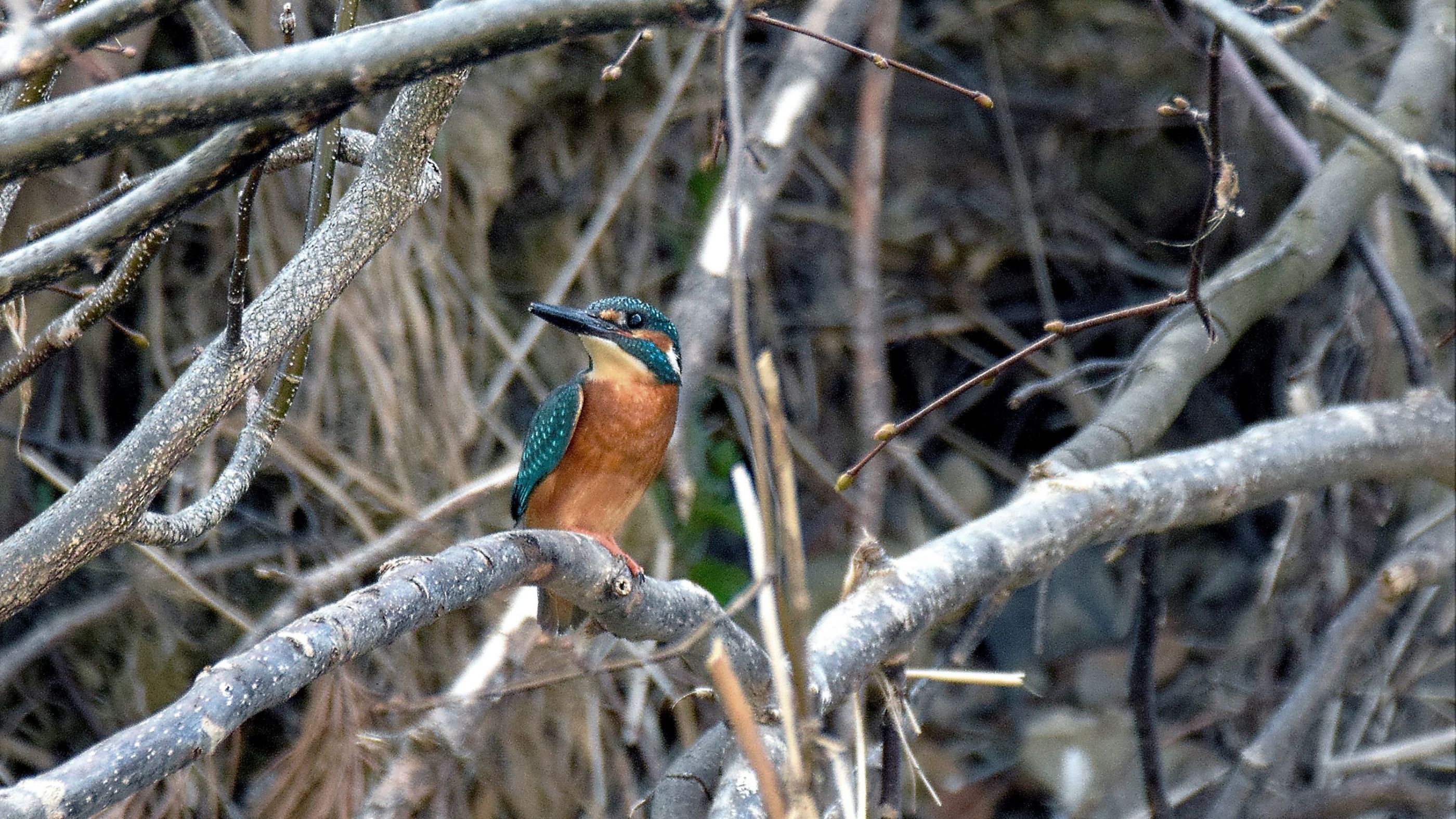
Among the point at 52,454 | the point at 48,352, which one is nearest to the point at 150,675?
the point at 52,454

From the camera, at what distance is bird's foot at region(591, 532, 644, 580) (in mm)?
2304

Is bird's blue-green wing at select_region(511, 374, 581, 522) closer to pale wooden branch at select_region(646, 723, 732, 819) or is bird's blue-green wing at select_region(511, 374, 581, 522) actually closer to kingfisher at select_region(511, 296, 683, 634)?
kingfisher at select_region(511, 296, 683, 634)

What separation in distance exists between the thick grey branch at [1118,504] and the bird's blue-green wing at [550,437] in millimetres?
935

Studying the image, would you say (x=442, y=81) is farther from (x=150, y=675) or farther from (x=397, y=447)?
(x=150, y=675)

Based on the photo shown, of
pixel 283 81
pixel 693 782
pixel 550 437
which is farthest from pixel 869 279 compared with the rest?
pixel 283 81

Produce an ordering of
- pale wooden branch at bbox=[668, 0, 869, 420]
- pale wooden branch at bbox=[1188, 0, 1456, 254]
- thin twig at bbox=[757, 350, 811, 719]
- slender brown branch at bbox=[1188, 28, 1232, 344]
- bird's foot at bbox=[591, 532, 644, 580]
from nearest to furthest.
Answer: thin twig at bbox=[757, 350, 811, 719], slender brown branch at bbox=[1188, 28, 1232, 344], pale wooden branch at bbox=[1188, 0, 1456, 254], bird's foot at bbox=[591, 532, 644, 580], pale wooden branch at bbox=[668, 0, 869, 420]

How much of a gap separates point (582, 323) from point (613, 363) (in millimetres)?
137

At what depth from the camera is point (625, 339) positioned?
3146mm

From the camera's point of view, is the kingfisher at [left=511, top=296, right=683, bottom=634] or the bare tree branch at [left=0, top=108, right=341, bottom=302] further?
the kingfisher at [left=511, top=296, right=683, bottom=634]

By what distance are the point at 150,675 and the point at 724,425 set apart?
2.01m

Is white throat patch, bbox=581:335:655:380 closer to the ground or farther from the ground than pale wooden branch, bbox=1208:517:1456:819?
farther from the ground

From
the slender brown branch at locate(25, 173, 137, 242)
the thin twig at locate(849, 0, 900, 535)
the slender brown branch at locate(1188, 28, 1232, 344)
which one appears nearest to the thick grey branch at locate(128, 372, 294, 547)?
the slender brown branch at locate(25, 173, 137, 242)

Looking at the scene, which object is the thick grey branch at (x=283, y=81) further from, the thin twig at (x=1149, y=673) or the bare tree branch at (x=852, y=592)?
the thin twig at (x=1149, y=673)

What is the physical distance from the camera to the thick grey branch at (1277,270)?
3092mm
